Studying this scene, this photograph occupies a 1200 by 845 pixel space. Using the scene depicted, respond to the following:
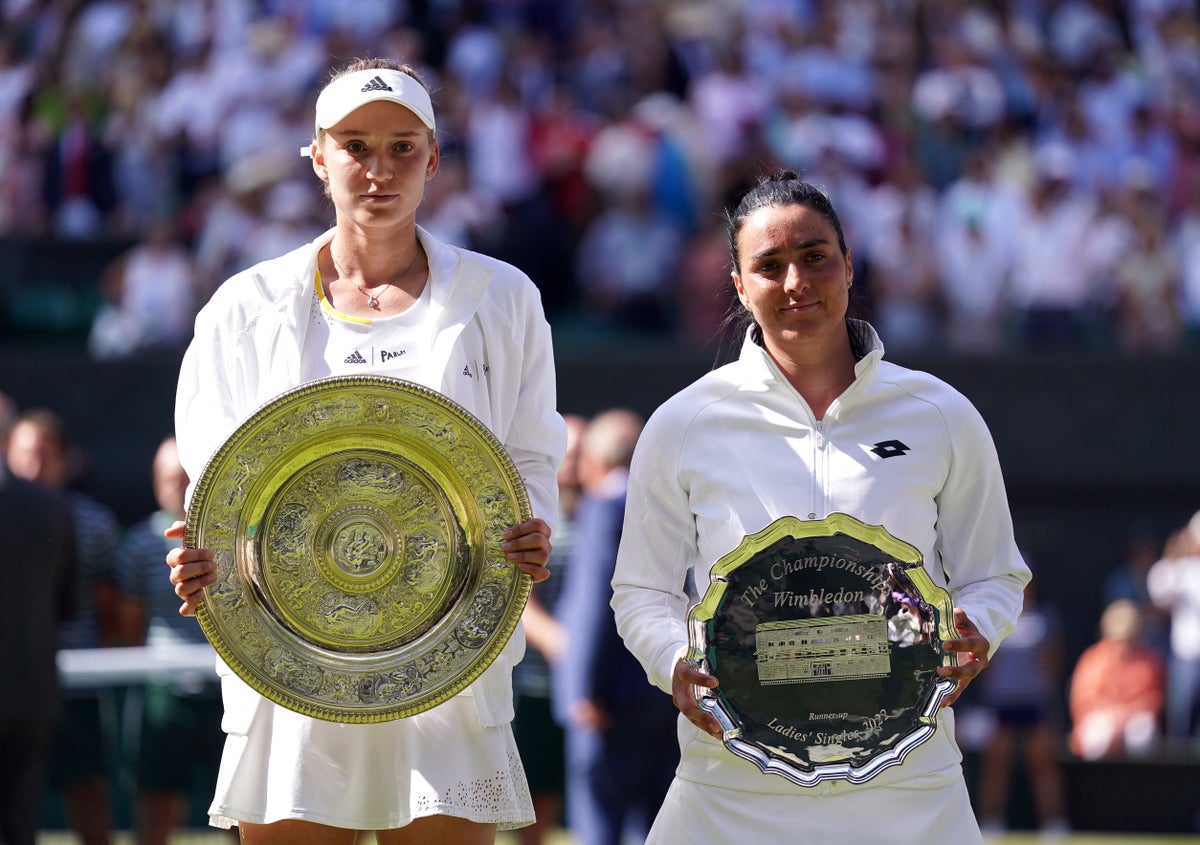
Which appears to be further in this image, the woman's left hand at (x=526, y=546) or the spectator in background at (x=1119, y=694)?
the spectator in background at (x=1119, y=694)

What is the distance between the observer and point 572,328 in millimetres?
11773

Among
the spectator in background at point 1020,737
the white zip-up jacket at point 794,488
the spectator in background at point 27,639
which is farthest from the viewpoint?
the spectator in background at point 1020,737

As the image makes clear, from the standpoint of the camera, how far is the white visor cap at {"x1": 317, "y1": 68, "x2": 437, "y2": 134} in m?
3.48

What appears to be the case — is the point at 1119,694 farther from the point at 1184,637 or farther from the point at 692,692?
the point at 692,692

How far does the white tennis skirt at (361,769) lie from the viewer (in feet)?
11.2

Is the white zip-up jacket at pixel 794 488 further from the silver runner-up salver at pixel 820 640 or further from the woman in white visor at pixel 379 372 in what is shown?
the woman in white visor at pixel 379 372

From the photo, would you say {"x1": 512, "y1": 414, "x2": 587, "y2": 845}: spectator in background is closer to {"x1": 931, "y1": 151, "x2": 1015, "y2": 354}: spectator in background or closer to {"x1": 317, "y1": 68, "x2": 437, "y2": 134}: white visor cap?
{"x1": 317, "y1": 68, "x2": 437, "y2": 134}: white visor cap

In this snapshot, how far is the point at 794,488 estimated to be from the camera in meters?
3.27

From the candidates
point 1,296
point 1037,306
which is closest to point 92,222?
point 1,296

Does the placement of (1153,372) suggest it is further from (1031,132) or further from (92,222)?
(92,222)

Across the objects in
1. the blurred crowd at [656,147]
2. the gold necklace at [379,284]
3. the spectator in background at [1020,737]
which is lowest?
the spectator in background at [1020,737]

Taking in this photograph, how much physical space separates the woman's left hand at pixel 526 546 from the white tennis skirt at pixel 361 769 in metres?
0.28

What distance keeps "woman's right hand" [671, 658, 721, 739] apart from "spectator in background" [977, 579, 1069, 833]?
21.4 ft

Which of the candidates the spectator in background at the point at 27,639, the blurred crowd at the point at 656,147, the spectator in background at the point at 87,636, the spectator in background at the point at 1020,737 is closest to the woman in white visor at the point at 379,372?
the spectator in background at the point at 27,639
